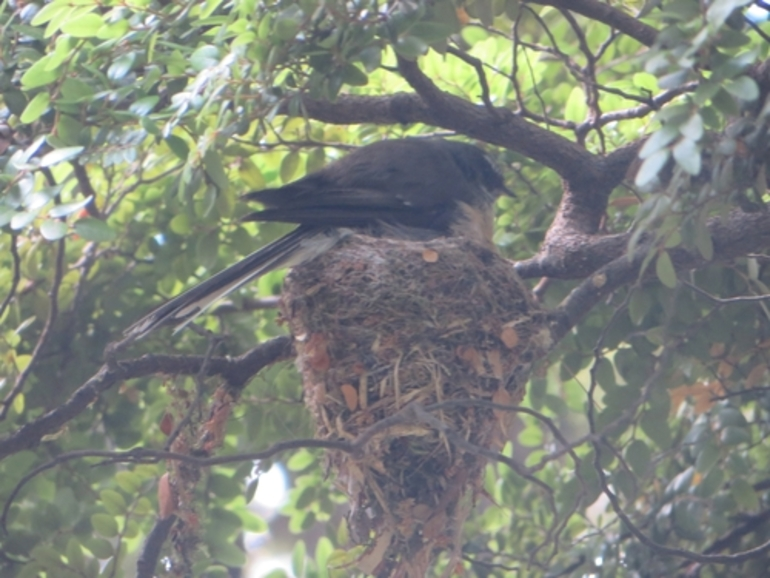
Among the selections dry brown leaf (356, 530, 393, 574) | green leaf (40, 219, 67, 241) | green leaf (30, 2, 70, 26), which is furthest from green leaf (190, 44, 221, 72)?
dry brown leaf (356, 530, 393, 574)

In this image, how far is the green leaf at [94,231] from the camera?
3004 millimetres

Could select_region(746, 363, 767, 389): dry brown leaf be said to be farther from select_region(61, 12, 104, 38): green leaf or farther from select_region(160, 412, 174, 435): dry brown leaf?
select_region(61, 12, 104, 38): green leaf

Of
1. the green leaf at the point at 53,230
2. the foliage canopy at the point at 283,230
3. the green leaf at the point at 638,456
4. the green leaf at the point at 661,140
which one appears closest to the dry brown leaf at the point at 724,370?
the foliage canopy at the point at 283,230

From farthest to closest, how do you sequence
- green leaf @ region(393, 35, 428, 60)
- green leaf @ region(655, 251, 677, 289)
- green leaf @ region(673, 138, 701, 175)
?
green leaf @ region(393, 35, 428, 60) < green leaf @ region(655, 251, 677, 289) < green leaf @ region(673, 138, 701, 175)

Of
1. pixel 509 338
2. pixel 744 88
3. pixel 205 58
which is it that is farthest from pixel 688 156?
pixel 509 338

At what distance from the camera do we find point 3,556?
396 cm

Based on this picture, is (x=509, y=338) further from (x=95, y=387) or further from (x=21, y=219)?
(x=21, y=219)

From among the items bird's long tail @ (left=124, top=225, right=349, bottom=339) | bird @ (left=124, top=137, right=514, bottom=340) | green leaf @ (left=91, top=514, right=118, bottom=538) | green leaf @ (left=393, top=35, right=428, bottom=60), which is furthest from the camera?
bird @ (left=124, top=137, right=514, bottom=340)

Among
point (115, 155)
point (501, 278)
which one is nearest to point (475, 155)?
point (501, 278)

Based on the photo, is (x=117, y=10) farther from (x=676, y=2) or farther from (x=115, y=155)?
(x=676, y=2)

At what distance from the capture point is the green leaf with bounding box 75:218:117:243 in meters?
3.00

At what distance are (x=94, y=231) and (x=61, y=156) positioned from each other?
25 centimetres

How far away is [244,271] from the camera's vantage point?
416 centimetres

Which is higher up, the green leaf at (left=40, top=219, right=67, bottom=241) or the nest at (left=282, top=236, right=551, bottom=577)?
the green leaf at (left=40, top=219, right=67, bottom=241)
